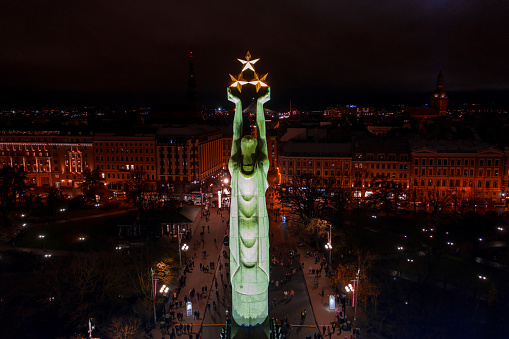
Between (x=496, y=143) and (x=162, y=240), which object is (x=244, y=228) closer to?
(x=162, y=240)

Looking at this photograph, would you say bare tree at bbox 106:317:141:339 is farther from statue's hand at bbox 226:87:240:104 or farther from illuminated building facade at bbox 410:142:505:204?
illuminated building facade at bbox 410:142:505:204

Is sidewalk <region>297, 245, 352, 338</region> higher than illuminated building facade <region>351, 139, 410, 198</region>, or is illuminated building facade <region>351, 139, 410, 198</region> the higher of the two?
illuminated building facade <region>351, 139, 410, 198</region>

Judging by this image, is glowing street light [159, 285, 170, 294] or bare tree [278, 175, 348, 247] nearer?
glowing street light [159, 285, 170, 294]

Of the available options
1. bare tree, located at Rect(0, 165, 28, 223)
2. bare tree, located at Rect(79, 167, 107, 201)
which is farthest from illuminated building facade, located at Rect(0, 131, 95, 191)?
bare tree, located at Rect(0, 165, 28, 223)

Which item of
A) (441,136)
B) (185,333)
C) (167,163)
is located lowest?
(185,333)

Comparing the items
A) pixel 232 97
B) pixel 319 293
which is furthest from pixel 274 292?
pixel 232 97

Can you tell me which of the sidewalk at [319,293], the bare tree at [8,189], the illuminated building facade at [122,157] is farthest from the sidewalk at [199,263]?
the bare tree at [8,189]

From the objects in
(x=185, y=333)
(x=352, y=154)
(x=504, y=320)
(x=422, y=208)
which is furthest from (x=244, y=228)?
(x=352, y=154)
